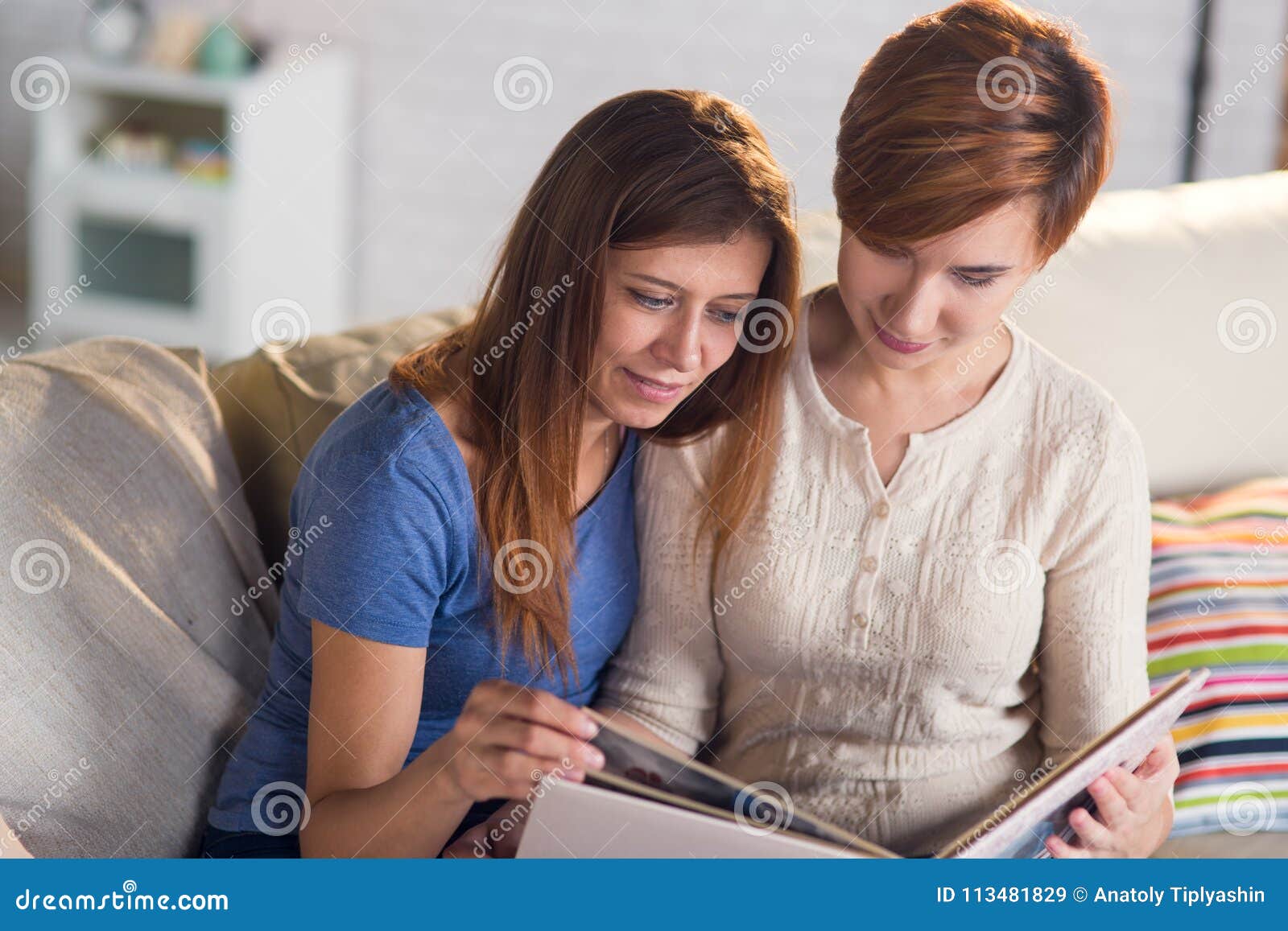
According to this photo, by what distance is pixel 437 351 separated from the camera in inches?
48.2

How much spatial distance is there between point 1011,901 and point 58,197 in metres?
3.13

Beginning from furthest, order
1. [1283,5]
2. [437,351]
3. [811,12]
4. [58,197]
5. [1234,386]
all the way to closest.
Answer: [58,197] < [811,12] < [1283,5] < [1234,386] < [437,351]

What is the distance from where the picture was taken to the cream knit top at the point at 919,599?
4.00ft

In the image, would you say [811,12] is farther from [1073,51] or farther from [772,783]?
[772,783]

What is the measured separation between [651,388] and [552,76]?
2358 millimetres

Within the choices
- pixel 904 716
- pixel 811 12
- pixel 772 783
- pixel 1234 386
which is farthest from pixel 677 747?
pixel 811 12

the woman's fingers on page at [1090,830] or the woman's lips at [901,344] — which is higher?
the woman's lips at [901,344]

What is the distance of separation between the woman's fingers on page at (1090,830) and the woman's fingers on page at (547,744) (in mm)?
463

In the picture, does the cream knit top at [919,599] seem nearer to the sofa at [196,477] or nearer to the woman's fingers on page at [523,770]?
the sofa at [196,477]

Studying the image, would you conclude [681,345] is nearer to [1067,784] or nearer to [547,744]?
[547,744]

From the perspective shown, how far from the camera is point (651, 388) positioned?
1.15 m

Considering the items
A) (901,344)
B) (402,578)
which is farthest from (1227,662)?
(402,578)

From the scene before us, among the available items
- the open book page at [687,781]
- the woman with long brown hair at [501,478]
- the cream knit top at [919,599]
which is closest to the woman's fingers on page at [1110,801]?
the cream knit top at [919,599]

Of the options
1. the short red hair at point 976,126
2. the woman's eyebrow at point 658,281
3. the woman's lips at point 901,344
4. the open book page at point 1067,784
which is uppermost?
the short red hair at point 976,126
